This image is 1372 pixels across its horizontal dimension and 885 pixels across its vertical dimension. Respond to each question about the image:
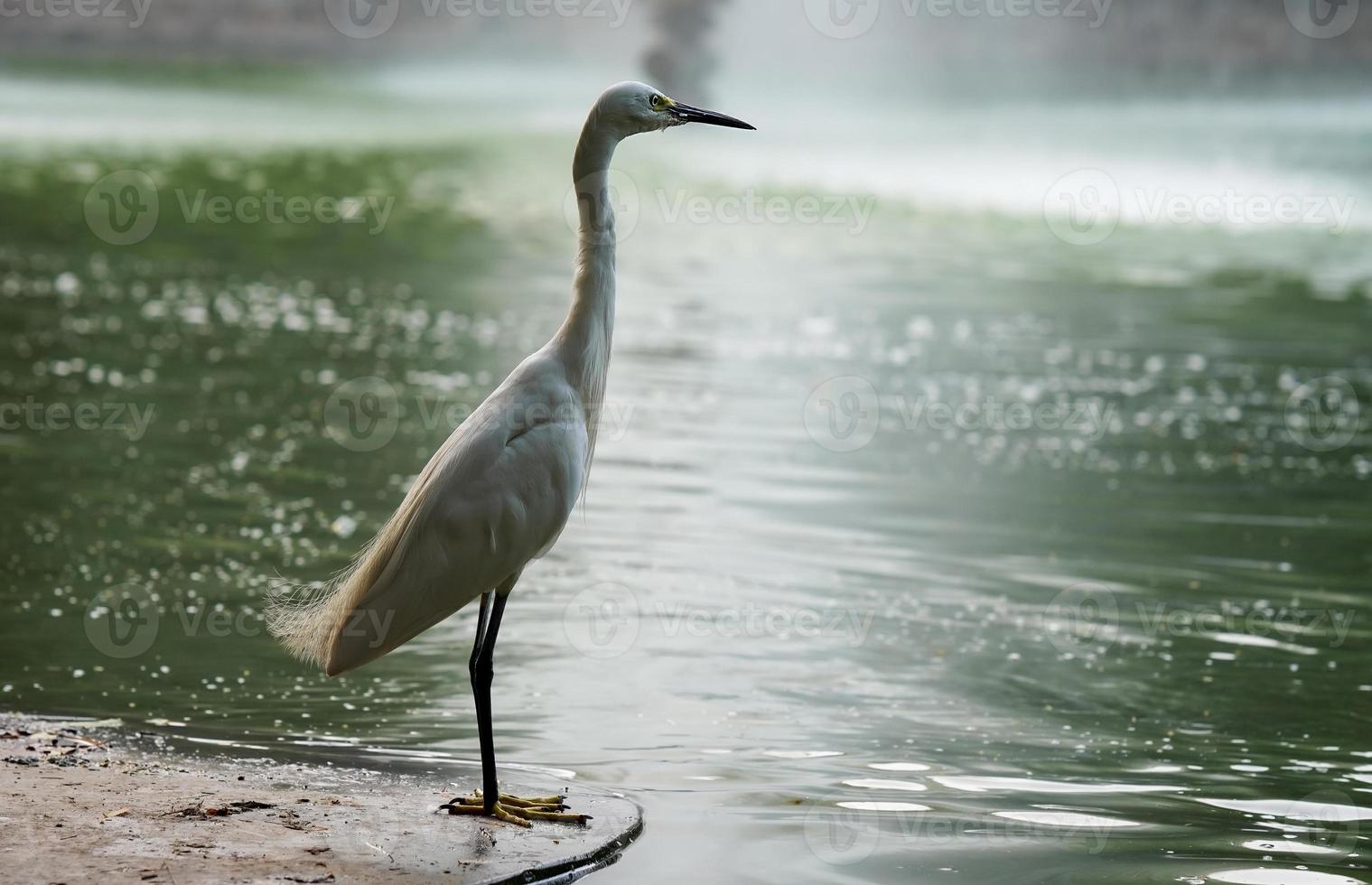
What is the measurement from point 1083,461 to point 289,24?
46.5 meters

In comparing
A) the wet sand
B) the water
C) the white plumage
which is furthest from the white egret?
the water

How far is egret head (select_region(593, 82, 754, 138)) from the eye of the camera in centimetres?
498

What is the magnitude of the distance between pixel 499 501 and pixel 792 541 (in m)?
4.00

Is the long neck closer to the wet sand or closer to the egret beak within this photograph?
the egret beak

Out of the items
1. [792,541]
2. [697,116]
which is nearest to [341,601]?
[697,116]

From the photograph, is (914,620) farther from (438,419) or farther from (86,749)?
(438,419)

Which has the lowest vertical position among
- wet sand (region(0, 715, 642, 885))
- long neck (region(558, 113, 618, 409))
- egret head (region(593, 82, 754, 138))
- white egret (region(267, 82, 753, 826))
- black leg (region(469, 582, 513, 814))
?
wet sand (region(0, 715, 642, 885))

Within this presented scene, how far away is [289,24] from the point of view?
171 feet

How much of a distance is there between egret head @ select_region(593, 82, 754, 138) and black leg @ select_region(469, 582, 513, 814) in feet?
5.07

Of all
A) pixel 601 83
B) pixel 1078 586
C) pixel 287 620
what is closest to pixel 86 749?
pixel 287 620

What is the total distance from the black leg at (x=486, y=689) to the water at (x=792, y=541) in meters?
0.48

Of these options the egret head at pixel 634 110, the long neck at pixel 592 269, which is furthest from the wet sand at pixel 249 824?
the egret head at pixel 634 110

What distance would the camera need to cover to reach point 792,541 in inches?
336

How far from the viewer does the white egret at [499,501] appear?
4.73 metres
